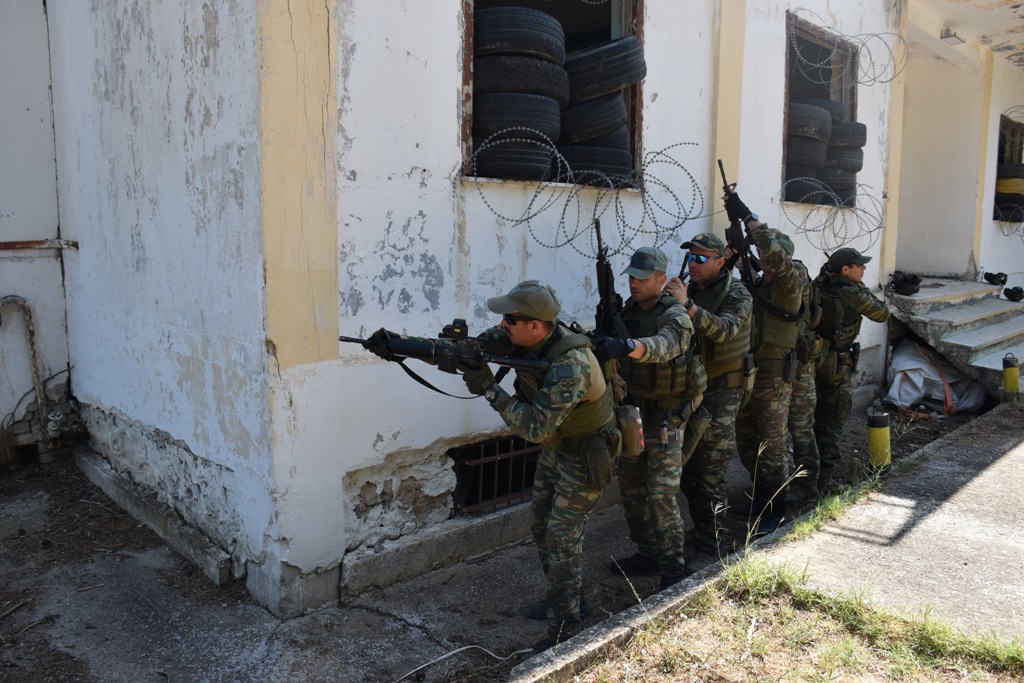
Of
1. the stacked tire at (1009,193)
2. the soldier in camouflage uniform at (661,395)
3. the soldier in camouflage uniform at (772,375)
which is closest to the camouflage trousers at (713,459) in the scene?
the soldier in camouflage uniform at (661,395)

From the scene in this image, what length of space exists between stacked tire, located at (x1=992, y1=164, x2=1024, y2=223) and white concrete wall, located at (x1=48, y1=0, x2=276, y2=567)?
1036cm

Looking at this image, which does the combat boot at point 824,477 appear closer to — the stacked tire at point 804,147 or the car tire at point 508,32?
the stacked tire at point 804,147

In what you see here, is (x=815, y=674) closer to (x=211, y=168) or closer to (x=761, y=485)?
(x=761, y=485)

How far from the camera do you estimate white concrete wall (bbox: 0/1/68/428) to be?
5133 millimetres

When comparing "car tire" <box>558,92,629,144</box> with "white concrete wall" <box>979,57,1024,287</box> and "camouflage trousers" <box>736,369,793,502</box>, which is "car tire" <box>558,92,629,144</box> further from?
"white concrete wall" <box>979,57,1024,287</box>

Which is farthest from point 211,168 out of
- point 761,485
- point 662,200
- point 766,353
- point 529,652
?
point 761,485

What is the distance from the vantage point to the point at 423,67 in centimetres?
390

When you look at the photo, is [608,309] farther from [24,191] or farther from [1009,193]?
[1009,193]

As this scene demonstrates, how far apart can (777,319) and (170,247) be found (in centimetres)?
355

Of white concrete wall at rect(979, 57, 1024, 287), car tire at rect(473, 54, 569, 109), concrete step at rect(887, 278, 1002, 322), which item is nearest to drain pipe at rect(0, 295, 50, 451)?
car tire at rect(473, 54, 569, 109)

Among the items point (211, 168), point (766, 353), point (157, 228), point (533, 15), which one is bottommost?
point (766, 353)

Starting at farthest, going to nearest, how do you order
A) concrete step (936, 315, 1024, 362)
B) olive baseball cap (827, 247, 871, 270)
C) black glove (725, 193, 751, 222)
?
concrete step (936, 315, 1024, 362) < olive baseball cap (827, 247, 871, 270) < black glove (725, 193, 751, 222)

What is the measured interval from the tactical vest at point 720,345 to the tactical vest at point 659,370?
1.12 ft

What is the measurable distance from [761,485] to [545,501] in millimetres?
1993
